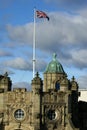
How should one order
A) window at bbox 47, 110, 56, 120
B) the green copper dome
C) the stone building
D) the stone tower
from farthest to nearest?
the green copper dome → window at bbox 47, 110, 56, 120 → the stone tower → the stone building

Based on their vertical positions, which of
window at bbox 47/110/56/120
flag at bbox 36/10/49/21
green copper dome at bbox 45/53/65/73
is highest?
flag at bbox 36/10/49/21

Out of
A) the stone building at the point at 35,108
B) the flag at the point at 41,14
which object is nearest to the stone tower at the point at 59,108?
the stone building at the point at 35,108

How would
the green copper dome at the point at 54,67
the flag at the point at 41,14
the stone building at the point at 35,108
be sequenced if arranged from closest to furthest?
the flag at the point at 41,14 → the stone building at the point at 35,108 → the green copper dome at the point at 54,67

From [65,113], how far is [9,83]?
971cm

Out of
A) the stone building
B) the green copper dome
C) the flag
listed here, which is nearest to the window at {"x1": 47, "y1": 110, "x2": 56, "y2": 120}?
the stone building

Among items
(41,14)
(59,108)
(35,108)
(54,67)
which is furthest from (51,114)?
(41,14)

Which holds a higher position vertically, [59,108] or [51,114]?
[59,108]

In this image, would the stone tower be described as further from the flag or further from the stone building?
the flag

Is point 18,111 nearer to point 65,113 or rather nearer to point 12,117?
point 12,117

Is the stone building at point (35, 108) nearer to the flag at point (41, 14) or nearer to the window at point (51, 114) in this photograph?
the window at point (51, 114)

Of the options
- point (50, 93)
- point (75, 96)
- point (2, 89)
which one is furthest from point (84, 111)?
point (2, 89)

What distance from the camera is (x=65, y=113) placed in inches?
2950

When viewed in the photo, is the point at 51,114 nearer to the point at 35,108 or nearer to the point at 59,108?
the point at 59,108

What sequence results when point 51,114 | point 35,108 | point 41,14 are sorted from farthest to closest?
1. point 51,114
2. point 35,108
3. point 41,14
